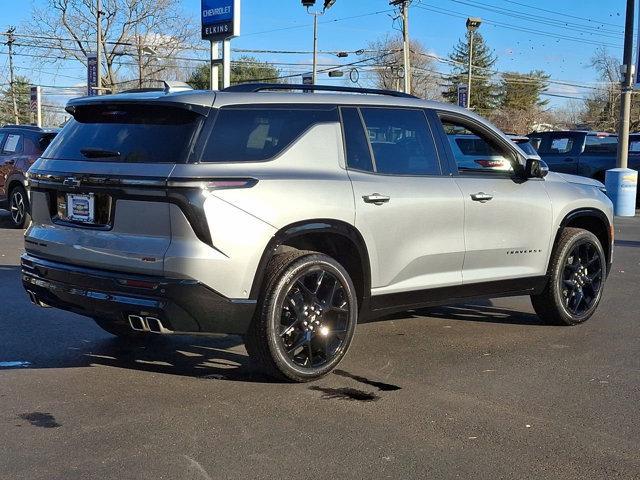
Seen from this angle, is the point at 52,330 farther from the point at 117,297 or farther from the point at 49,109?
the point at 49,109

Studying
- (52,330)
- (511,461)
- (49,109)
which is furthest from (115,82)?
(511,461)

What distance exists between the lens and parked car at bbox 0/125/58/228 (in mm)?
13969

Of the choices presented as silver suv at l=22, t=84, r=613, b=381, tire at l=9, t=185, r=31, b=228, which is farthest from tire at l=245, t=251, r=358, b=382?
tire at l=9, t=185, r=31, b=228

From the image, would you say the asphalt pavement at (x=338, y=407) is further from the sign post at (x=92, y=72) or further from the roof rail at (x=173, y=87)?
the sign post at (x=92, y=72)

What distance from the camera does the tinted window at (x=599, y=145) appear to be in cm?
1997

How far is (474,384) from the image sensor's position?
5.09 meters

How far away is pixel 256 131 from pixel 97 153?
0.99m

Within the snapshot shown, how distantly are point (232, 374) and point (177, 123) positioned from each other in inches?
66.9

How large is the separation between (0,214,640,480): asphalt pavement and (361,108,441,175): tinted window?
1.38 metres

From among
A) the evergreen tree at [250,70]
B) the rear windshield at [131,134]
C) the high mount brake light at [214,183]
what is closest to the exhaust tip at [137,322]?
the high mount brake light at [214,183]

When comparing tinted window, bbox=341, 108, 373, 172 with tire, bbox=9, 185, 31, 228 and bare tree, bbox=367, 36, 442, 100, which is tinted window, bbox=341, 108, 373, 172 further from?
bare tree, bbox=367, 36, 442, 100

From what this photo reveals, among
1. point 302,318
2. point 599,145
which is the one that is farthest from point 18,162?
point 599,145

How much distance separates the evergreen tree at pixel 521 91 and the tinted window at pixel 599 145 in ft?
202

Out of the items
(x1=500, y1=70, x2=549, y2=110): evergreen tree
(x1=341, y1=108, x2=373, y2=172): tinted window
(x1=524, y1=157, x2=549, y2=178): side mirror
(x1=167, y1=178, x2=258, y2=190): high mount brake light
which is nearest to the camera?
(x1=167, y1=178, x2=258, y2=190): high mount brake light
